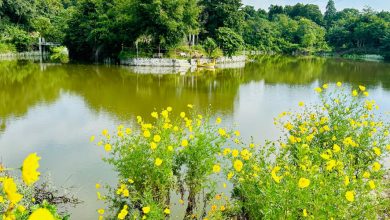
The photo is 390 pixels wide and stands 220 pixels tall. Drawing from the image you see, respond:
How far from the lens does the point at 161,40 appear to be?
2578 cm

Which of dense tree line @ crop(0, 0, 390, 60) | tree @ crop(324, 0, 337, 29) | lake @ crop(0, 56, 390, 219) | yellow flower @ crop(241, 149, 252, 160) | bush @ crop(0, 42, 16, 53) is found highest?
tree @ crop(324, 0, 337, 29)

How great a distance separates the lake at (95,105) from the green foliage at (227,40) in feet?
30.6

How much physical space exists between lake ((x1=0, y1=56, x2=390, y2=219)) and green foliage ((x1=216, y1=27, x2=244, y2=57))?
9.34 metres

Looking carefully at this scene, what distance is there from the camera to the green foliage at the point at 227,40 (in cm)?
3073

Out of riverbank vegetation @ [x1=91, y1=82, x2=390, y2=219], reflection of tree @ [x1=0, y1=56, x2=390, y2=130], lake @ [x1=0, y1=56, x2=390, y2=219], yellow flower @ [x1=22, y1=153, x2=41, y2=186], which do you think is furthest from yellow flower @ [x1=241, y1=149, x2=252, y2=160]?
reflection of tree @ [x1=0, y1=56, x2=390, y2=130]

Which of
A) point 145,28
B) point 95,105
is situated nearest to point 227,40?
point 145,28

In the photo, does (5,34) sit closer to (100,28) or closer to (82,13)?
(82,13)

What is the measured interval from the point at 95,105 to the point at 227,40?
20.3 meters

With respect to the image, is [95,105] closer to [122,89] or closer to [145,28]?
[122,89]

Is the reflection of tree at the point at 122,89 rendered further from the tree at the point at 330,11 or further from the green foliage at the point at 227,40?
the tree at the point at 330,11

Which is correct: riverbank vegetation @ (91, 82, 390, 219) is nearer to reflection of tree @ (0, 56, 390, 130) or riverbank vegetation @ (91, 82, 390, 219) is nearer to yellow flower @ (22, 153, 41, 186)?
yellow flower @ (22, 153, 41, 186)

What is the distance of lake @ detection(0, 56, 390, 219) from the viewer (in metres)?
7.03

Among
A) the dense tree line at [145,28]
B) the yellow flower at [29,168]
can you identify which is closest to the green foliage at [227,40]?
the dense tree line at [145,28]

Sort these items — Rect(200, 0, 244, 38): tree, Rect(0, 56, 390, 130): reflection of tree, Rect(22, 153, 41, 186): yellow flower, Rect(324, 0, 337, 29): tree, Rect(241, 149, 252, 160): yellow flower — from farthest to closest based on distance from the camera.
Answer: Rect(324, 0, 337, 29): tree < Rect(200, 0, 244, 38): tree < Rect(0, 56, 390, 130): reflection of tree < Rect(241, 149, 252, 160): yellow flower < Rect(22, 153, 41, 186): yellow flower
